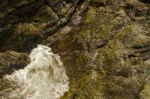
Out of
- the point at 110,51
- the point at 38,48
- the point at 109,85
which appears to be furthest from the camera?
the point at 38,48

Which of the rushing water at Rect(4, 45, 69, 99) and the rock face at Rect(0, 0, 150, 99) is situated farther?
the rushing water at Rect(4, 45, 69, 99)

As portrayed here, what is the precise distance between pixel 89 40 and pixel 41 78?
405cm

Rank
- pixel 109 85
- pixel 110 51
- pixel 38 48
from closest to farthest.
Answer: pixel 109 85
pixel 110 51
pixel 38 48

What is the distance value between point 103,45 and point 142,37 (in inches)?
102

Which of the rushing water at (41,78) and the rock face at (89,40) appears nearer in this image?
the rock face at (89,40)

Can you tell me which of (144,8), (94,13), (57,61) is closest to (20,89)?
(57,61)

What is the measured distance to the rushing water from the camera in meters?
20.8

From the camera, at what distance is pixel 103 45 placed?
22297mm

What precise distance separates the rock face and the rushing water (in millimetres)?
482

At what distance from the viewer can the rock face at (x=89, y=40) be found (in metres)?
20.3

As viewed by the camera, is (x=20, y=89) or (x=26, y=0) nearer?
(x=20, y=89)

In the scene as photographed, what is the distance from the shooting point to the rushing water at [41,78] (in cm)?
2083

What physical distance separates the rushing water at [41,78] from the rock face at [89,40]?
482mm

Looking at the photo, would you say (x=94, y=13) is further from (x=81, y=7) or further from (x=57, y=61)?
(x=57, y=61)
